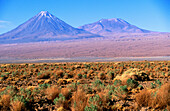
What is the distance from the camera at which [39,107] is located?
648cm

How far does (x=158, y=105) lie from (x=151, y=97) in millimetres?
404

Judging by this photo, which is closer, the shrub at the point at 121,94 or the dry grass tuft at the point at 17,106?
the dry grass tuft at the point at 17,106

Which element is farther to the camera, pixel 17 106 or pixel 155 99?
pixel 155 99

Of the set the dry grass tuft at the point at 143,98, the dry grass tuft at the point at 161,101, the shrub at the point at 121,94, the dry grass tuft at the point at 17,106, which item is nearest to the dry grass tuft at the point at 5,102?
the dry grass tuft at the point at 17,106

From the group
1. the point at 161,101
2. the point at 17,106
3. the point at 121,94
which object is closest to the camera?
the point at 17,106

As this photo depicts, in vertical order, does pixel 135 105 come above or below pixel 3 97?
below

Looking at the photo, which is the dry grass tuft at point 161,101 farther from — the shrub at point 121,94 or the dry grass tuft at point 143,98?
the shrub at point 121,94

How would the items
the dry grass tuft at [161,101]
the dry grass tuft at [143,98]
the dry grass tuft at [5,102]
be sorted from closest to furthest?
the dry grass tuft at [161,101], the dry grass tuft at [5,102], the dry grass tuft at [143,98]

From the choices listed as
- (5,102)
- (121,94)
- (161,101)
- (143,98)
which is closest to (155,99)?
(161,101)

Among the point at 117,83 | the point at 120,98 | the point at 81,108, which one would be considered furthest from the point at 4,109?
the point at 117,83

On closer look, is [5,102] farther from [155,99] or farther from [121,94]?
[155,99]

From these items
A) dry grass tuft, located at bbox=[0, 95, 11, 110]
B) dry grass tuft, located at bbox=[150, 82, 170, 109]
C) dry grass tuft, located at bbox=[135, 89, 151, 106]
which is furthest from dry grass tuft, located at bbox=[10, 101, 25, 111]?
dry grass tuft, located at bbox=[150, 82, 170, 109]

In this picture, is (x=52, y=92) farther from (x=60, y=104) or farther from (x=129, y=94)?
(x=129, y=94)

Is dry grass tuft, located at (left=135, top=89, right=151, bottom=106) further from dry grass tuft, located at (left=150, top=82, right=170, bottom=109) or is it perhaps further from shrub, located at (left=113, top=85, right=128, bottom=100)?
shrub, located at (left=113, top=85, right=128, bottom=100)
